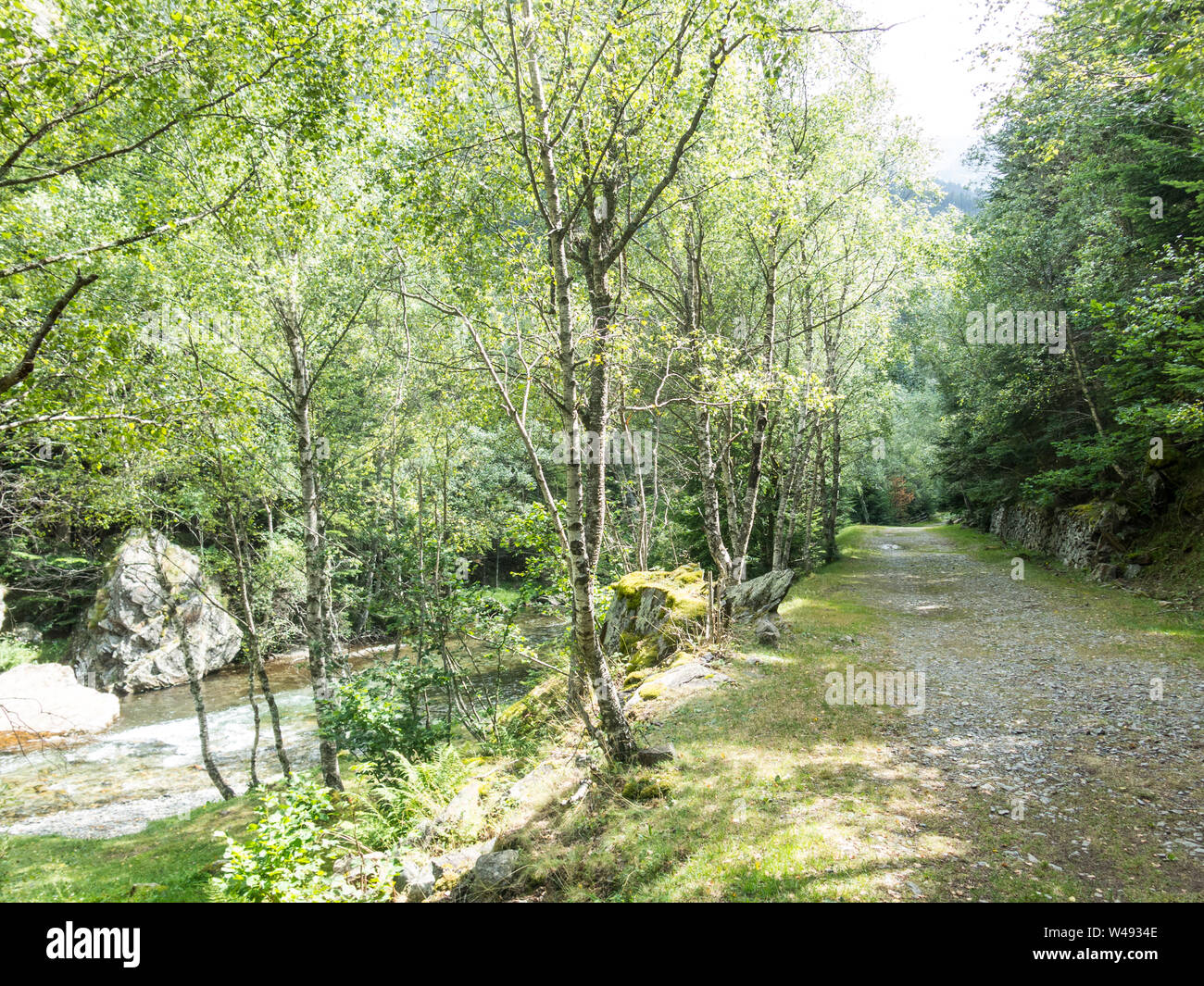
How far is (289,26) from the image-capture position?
615cm

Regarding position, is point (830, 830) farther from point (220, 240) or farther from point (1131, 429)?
point (1131, 429)

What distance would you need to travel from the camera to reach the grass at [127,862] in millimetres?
7477

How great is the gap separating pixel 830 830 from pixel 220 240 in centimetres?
1357

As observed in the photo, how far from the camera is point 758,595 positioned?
45.3ft

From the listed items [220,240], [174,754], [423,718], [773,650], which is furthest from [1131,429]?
[174,754]

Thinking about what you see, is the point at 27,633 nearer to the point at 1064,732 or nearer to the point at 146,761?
the point at 146,761

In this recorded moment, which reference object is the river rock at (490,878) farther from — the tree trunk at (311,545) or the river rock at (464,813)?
the tree trunk at (311,545)

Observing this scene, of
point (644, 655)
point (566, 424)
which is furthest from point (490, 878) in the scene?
point (644, 655)

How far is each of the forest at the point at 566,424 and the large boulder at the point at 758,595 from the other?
0.14 metres

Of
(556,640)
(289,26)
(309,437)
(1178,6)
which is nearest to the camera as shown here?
(289,26)

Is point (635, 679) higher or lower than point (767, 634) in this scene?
lower

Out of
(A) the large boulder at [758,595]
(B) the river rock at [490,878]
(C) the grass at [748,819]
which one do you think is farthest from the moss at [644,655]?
(B) the river rock at [490,878]

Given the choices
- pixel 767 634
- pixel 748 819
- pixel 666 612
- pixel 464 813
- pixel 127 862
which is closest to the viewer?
pixel 748 819

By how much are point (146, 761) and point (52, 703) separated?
4353 millimetres
